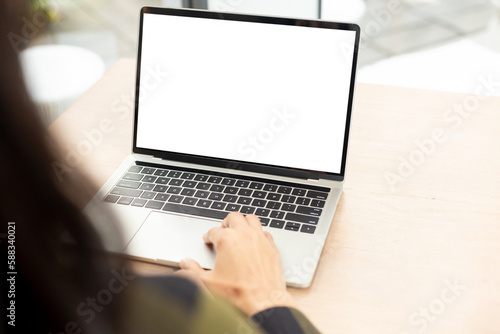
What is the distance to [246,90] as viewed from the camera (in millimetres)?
1038

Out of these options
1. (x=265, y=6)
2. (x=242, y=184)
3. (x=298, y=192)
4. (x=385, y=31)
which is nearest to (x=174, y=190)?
(x=242, y=184)

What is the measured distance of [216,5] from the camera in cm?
256

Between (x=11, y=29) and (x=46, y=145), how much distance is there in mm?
95

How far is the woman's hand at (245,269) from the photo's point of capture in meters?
0.78

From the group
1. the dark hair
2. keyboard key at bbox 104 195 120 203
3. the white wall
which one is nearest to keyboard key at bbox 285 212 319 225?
keyboard key at bbox 104 195 120 203

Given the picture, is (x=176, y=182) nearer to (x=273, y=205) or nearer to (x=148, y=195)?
(x=148, y=195)

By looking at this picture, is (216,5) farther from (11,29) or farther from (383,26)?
(11,29)

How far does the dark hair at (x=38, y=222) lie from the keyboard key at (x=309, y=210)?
44cm

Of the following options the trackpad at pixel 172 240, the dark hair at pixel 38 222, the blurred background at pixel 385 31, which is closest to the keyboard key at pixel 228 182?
the trackpad at pixel 172 240

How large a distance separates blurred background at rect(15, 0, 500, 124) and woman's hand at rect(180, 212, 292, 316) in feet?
5.65

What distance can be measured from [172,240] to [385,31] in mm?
2348

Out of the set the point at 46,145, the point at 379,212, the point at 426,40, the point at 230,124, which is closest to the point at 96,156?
the point at 230,124

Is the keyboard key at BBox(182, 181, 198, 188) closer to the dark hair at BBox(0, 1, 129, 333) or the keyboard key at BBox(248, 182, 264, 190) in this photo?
the keyboard key at BBox(248, 182, 264, 190)

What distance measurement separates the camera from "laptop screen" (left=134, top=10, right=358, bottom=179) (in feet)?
3.25
